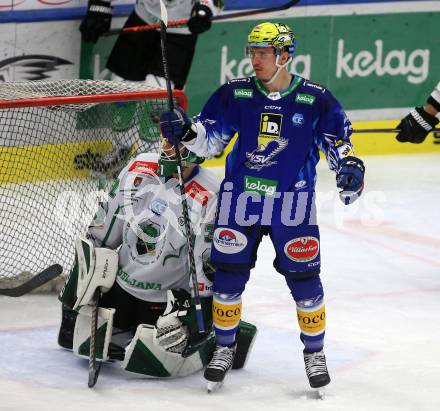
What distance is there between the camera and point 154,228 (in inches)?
169

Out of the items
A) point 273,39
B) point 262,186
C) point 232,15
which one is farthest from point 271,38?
point 232,15

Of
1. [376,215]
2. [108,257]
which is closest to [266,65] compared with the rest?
[108,257]

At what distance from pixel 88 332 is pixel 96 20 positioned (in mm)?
3253

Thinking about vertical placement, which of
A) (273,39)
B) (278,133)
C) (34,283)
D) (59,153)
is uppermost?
(273,39)

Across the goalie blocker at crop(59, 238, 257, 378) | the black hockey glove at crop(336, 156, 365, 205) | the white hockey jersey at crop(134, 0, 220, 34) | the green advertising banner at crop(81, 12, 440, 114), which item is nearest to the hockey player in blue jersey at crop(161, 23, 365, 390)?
the black hockey glove at crop(336, 156, 365, 205)

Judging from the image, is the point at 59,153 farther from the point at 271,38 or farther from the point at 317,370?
the point at 317,370

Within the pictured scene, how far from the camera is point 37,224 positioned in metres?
5.71

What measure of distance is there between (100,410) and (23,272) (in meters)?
1.42

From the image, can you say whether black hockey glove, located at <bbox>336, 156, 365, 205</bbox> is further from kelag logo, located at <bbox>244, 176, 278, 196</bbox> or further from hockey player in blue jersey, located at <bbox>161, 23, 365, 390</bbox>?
kelag logo, located at <bbox>244, 176, 278, 196</bbox>

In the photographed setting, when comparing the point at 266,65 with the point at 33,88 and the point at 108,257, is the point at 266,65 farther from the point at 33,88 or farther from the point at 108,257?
the point at 33,88

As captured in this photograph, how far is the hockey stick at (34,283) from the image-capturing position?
492cm

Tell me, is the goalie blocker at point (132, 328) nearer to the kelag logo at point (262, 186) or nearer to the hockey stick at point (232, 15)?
the kelag logo at point (262, 186)

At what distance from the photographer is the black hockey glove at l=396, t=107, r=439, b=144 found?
18.7 ft

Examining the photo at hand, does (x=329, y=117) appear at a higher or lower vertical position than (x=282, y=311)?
higher
